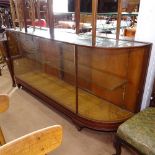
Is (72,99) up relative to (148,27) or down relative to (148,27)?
down

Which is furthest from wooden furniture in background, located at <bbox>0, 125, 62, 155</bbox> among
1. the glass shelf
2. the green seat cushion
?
the glass shelf

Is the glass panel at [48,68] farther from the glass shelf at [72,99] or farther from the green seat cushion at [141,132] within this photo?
the green seat cushion at [141,132]

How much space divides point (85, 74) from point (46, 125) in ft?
2.51

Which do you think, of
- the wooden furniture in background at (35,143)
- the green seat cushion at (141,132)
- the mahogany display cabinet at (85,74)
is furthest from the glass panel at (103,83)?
the wooden furniture in background at (35,143)

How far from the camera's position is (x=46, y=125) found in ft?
6.82

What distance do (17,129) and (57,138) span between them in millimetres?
1424

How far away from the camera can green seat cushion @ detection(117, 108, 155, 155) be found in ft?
3.85

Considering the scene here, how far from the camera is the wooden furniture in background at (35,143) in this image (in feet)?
2.13

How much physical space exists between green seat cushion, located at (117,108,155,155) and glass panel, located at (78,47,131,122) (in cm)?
42

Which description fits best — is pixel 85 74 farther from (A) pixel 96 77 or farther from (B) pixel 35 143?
(B) pixel 35 143

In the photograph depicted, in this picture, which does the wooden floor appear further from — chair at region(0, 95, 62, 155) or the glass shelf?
chair at region(0, 95, 62, 155)

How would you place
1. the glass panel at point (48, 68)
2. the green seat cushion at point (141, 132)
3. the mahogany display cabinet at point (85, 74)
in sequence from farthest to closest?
the glass panel at point (48, 68) < the mahogany display cabinet at point (85, 74) < the green seat cushion at point (141, 132)

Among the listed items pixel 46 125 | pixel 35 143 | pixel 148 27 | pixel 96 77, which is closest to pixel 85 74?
pixel 96 77

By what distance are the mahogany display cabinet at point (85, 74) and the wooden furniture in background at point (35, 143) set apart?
37.2 inches
